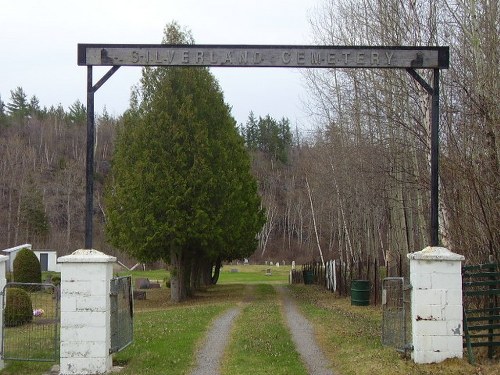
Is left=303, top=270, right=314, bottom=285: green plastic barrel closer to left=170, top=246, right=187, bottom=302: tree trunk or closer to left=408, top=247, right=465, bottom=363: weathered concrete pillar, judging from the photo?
left=170, top=246, right=187, bottom=302: tree trunk

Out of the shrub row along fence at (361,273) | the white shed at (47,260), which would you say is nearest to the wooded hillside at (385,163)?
the shrub row along fence at (361,273)

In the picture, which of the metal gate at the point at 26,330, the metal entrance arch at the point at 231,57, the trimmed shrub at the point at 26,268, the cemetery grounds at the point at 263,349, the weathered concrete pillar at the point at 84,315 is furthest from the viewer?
the trimmed shrub at the point at 26,268

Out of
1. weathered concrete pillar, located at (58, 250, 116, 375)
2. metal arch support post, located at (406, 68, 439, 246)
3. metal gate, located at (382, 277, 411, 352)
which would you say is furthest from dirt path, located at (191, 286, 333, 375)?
metal arch support post, located at (406, 68, 439, 246)

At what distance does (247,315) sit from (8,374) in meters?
10.8

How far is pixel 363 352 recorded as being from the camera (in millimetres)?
11773

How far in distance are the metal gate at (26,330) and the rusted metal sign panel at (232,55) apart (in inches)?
153

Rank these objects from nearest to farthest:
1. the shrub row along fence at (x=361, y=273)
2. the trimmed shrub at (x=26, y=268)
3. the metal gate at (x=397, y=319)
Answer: the metal gate at (x=397, y=319), the shrub row along fence at (x=361, y=273), the trimmed shrub at (x=26, y=268)

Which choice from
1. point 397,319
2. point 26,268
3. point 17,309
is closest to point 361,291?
point 17,309

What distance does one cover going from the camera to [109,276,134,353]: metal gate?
10.7 metres

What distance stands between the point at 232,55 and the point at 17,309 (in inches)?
419

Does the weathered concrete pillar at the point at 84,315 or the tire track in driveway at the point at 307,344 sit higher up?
the weathered concrete pillar at the point at 84,315

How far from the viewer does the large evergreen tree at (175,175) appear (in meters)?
30.1

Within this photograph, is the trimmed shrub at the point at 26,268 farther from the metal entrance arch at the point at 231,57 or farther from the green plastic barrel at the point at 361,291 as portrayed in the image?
the metal entrance arch at the point at 231,57

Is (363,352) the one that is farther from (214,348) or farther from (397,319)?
(214,348)
